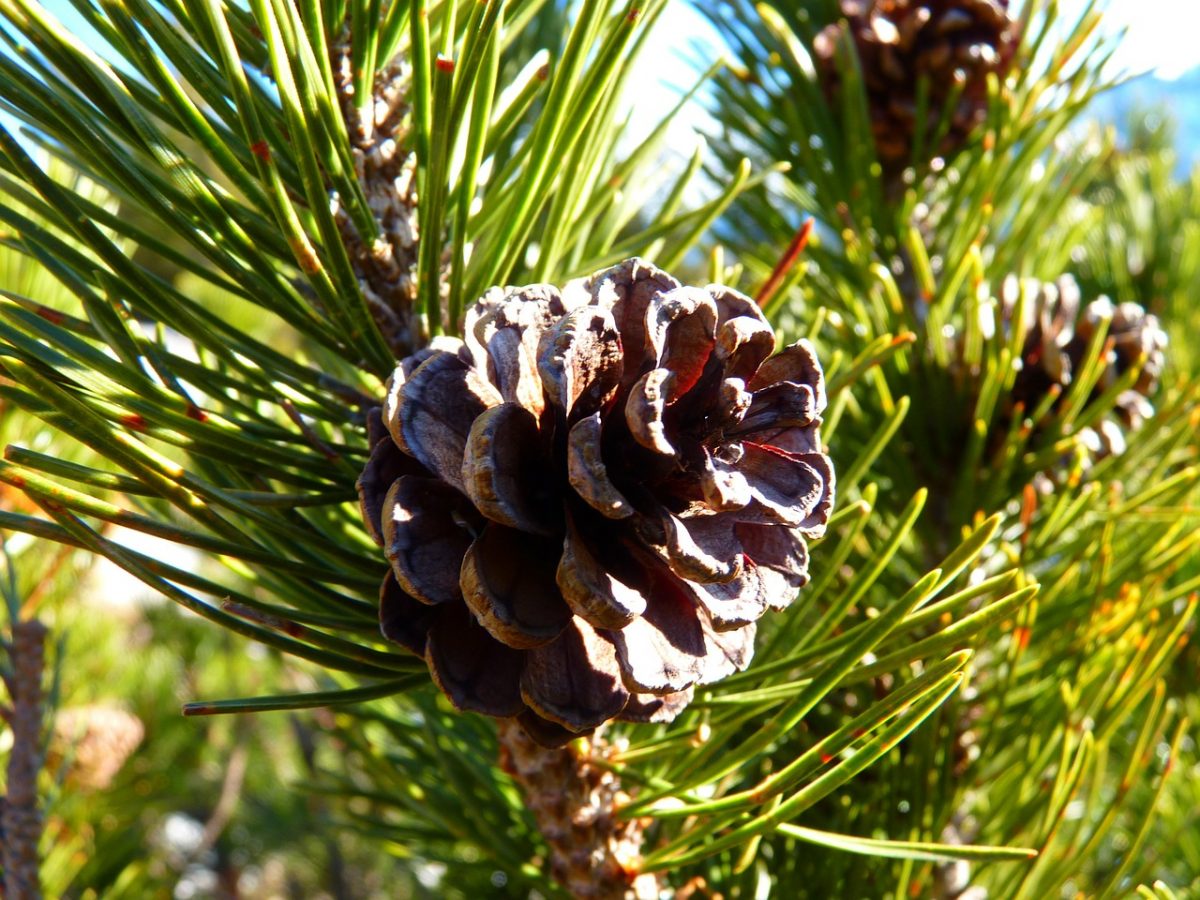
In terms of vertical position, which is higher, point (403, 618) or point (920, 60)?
point (920, 60)

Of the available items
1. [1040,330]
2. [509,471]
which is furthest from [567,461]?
[1040,330]

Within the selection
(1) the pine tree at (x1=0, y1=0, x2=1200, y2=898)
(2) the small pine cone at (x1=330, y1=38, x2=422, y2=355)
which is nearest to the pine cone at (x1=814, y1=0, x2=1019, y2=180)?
(1) the pine tree at (x1=0, y1=0, x2=1200, y2=898)

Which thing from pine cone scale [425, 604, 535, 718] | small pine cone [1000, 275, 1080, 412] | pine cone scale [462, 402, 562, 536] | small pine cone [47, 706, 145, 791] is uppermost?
small pine cone [1000, 275, 1080, 412]

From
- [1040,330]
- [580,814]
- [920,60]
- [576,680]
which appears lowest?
[580,814]

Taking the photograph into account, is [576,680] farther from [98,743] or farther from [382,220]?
[98,743]

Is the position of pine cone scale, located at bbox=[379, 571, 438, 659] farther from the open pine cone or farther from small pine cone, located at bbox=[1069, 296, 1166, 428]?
small pine cone, located at bbox=[1069, 296, 1166, 428]

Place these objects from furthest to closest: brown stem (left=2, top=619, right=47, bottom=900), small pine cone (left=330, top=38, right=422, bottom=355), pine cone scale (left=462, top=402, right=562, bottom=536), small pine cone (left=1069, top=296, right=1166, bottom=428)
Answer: small pine cone (left=1069, top=296, right=1166, bottom=428), brown stem (left=2, top=619, right=47, bottom=900), small pine cone (left=330, top=38, right=422, bottom=355), pine cone scale (left=462, top=402, right=562, bottom=536)
